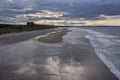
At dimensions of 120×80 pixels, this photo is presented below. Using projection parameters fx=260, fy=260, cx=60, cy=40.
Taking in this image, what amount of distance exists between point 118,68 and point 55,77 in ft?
20.3

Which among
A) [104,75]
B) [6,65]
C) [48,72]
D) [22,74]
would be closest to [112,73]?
[104,75]

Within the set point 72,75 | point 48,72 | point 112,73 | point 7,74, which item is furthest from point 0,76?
point 112,73

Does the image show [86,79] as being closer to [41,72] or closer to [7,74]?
[41,72]

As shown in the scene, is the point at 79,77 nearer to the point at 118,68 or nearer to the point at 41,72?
the point at 41,72

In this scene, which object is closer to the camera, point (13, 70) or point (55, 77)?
point (55, 77)

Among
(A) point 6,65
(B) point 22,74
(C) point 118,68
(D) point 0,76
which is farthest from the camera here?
(C) point 118,68

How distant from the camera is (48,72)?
15047 mm

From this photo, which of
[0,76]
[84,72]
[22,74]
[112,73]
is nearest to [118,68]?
[112,73]

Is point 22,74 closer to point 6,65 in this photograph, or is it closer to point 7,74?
point 7,74

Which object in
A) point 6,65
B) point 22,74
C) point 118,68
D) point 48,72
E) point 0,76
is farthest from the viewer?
point 118,68

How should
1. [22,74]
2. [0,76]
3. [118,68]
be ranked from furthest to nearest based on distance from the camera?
[118,68] → [22,74] → [0,76]

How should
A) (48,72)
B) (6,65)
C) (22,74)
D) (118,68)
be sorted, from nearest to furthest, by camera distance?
(22,74)
(48,72)
(6,65)
(118,68)

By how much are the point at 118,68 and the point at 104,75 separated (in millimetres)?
3167

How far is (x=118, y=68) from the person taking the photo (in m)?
18.1
